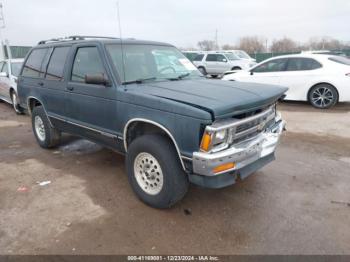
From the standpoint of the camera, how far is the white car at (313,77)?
8.11 meters

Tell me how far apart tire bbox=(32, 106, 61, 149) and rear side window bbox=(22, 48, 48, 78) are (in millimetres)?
620

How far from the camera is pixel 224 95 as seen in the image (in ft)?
9.68

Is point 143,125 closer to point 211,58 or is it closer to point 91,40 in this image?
point 91,40

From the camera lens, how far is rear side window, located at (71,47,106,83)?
3.73m

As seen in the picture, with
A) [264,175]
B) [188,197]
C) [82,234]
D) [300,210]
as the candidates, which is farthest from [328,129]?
[82,234]

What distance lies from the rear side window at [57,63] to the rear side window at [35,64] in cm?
32

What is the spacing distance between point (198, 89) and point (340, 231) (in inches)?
81.0

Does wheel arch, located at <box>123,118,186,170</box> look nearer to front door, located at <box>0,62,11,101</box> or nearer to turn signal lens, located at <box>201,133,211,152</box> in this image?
turn signal lens, located at <box>201,133,211,152</box>

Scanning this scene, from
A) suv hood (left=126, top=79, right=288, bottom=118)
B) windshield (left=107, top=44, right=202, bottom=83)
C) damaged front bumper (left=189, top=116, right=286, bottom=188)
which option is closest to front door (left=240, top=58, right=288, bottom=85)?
windshield (left=107, top=44, right=202, bottom=83)

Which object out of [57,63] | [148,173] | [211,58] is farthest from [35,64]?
[211,58]

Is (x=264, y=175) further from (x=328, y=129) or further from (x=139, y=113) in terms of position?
(x=328, y=129)

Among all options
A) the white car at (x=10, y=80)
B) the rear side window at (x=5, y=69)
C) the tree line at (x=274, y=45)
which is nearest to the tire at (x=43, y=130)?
the white car at (x=10, y=80)

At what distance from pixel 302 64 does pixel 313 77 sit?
62 centimetres

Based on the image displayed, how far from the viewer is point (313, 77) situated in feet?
27.5
